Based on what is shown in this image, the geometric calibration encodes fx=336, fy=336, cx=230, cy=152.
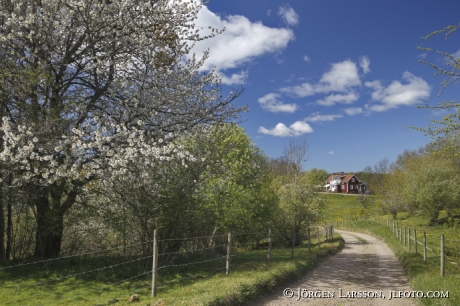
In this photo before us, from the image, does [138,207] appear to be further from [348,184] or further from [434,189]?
[348,184]

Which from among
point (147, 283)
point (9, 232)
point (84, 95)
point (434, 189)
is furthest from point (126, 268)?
point (434, 189)

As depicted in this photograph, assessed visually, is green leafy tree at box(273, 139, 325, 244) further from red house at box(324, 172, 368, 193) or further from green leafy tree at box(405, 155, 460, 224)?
red house at box(324, 172, 368, 193)

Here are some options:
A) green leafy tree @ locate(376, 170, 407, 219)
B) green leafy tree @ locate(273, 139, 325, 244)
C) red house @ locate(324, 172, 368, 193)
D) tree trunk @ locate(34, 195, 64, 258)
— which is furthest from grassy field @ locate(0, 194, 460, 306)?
red house @ locate(324, 172, 368, 193)

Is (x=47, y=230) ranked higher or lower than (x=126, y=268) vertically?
higher

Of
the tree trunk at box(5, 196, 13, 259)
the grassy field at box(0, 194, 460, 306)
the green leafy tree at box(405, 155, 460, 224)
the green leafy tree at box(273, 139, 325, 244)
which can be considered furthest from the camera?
the green leafy tree at box(405, 155, 460, 224)

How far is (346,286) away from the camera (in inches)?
368

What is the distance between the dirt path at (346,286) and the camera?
25.4 feet

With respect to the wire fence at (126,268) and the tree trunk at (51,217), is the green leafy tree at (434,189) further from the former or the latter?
Result: the tree trunk at (51,217)

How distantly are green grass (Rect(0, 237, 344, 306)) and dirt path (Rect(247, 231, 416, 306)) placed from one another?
507 mm

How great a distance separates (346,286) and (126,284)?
5.94 metres

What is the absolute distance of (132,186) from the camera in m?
9.59

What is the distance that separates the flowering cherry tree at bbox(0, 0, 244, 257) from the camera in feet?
27.7

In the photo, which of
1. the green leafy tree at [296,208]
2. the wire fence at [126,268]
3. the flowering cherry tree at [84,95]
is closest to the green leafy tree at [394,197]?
the green leafy tree at [296,208]

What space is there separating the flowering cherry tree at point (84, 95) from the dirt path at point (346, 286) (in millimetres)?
4648
